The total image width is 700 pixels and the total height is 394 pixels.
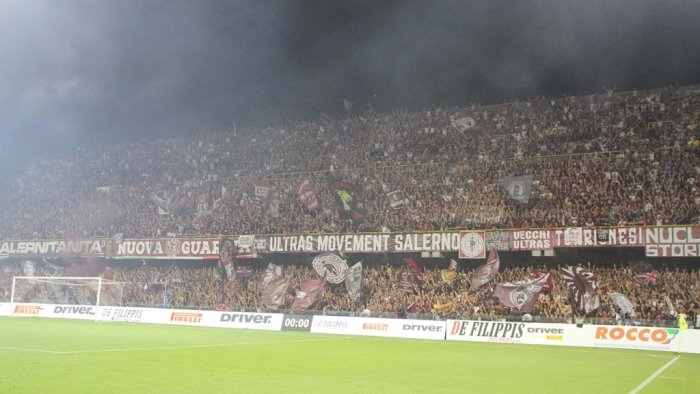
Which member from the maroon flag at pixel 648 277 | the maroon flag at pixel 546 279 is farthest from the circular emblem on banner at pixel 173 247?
the maroon flag at pixel 648 277

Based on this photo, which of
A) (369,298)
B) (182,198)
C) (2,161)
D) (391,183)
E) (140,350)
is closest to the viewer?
(140,350)

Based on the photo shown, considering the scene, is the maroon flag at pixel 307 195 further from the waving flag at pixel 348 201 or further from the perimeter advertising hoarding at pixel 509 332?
the perimeter advertising hoarding at pixel 509 332

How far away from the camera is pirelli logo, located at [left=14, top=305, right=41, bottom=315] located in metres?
42.3

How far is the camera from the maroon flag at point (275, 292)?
1597 inches

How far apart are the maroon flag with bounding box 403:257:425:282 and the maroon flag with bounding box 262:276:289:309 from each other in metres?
7.57

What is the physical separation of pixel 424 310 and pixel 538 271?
6.26m

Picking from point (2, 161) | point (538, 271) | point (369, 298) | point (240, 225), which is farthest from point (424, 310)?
point (2, 161)

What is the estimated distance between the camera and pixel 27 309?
140 feet

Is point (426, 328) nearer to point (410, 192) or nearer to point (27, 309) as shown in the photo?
point (410, 192)

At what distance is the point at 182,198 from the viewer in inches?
2000

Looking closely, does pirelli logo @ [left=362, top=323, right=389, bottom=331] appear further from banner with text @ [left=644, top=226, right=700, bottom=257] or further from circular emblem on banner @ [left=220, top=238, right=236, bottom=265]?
circular emblem on banner @ [left=220, top=238, right=236, bottom=265]

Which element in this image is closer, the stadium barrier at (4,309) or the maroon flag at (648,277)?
the maroon flag at (648,277)

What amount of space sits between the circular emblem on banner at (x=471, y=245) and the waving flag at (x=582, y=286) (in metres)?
4.50

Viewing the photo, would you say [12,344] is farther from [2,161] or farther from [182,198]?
[2,161]
